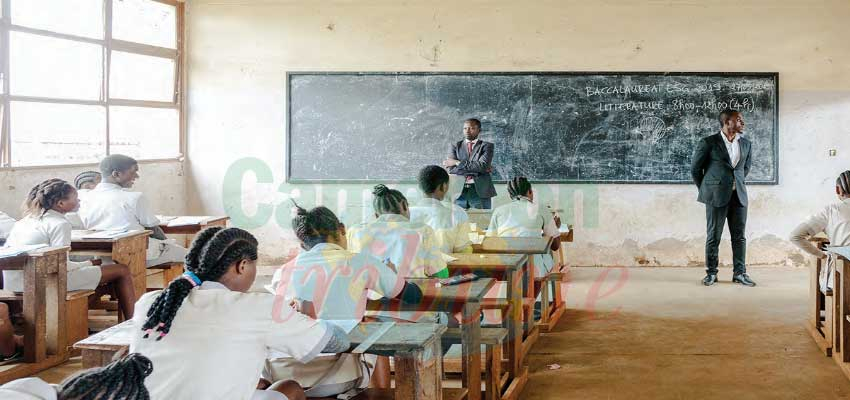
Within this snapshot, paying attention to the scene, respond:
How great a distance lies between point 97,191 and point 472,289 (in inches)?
130

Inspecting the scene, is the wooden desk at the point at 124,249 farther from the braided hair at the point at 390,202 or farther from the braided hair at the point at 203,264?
the braided hair at the point at 203,264

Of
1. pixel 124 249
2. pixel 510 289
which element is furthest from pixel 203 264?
pixel 124 249

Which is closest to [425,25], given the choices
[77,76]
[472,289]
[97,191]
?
[77,76]

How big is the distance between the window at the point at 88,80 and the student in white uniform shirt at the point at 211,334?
4.46 meters

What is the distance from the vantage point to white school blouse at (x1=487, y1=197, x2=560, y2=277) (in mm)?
5219

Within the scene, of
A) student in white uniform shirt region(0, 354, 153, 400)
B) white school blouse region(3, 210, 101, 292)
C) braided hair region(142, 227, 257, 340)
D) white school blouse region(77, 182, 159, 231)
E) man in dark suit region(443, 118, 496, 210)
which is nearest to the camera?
student in white uniform shirt region(0, 354, 153, 400)

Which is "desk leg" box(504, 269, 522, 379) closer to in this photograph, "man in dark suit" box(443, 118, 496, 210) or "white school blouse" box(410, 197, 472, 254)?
"white school blouse" box(410, 197, 472, 254)

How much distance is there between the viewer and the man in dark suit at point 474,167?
7.23 meters

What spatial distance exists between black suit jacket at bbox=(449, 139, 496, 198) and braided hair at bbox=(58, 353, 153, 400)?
580cm

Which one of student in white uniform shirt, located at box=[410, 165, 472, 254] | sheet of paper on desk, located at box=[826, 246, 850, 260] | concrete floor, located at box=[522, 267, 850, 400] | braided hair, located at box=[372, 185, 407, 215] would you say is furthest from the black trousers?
braided hair, located at box=[372, 185, 407, 215]

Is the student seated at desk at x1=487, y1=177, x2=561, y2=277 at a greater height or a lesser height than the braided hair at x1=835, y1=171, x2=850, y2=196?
lesser

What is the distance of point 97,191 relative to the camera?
17.9 ft

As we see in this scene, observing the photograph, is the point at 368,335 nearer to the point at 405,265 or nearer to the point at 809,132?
the point at 405,265

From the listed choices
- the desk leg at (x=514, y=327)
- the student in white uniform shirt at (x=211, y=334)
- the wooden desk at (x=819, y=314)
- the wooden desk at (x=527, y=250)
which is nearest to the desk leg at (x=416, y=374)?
the student in white uniform shirt at (x=211, y=334)
